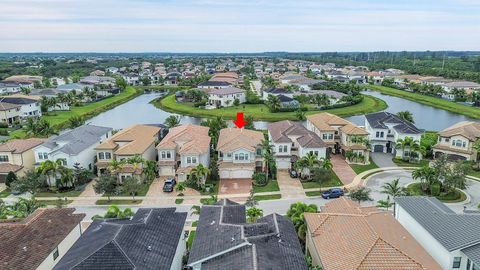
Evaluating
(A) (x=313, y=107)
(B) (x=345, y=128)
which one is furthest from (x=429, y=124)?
(B) (x=345, y=128)

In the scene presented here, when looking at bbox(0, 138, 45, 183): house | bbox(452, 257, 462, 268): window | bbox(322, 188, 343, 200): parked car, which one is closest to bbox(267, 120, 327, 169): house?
bbox(322, 188, 343, 200): parked car

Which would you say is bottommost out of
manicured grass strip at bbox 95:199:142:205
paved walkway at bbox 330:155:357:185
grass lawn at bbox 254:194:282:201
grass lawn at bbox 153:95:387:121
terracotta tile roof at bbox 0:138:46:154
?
manicured grass strip at bbox 95:199:142:205

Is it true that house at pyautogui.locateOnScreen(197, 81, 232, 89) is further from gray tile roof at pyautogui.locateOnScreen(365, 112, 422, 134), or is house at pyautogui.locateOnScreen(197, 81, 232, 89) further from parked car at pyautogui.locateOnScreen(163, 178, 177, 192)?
parked car at pyautogui.locateOnScreen(163, 178, 177, 192)

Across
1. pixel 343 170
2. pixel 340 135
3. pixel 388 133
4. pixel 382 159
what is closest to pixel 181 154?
pixel 343 170

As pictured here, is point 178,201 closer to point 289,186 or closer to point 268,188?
point 268,188

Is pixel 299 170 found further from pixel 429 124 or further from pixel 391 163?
pixel 429 124
